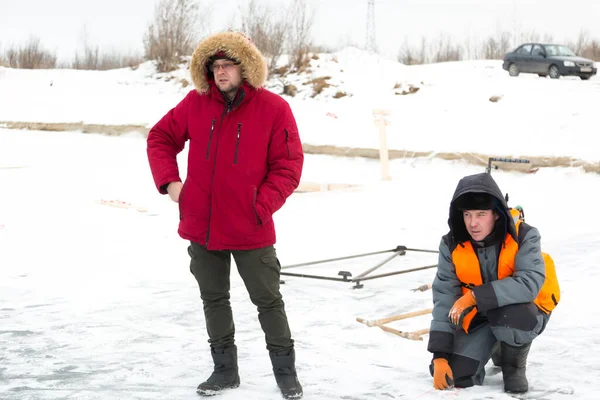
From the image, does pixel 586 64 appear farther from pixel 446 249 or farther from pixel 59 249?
pixel 446 249

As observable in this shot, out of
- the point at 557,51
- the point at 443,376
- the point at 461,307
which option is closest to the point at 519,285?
the point at 461,307

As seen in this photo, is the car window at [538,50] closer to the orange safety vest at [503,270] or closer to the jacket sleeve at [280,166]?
the orange safety vest at [503,270]

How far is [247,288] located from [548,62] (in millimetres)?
17849

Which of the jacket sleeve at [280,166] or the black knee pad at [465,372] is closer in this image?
the jacket sleeve at [280,166]

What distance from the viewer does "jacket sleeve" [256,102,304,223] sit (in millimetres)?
3551

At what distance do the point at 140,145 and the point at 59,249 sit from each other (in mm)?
9665

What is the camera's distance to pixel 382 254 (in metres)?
7.30

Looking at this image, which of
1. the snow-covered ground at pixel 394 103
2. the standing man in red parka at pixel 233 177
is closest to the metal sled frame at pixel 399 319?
the standing man in red parka at pixel 233 177

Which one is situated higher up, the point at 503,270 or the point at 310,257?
the point at 503,270

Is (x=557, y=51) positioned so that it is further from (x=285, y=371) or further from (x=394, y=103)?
(x=285, y=371)

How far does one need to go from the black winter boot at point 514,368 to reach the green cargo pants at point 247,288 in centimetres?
92

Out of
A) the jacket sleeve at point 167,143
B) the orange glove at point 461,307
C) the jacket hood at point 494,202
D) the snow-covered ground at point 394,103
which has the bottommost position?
the snow-covered ground at point 394,103

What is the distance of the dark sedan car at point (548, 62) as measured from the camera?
1966 cm

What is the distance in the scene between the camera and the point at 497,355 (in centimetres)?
390
